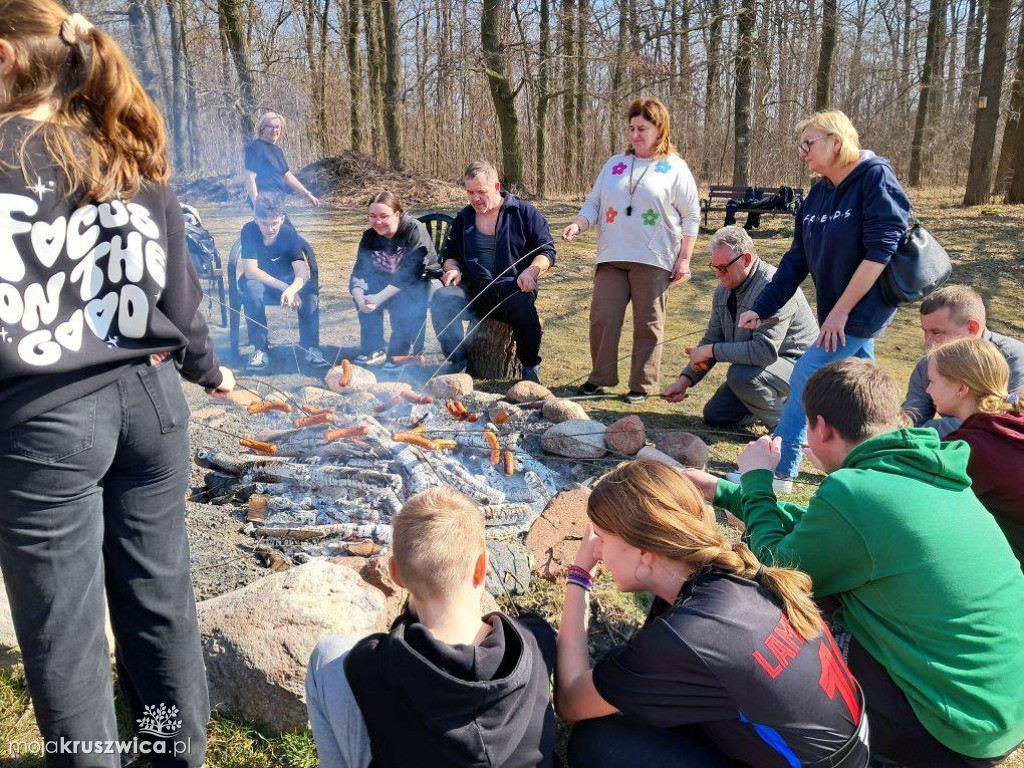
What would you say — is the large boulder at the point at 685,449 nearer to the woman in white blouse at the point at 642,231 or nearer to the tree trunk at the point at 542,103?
the woman in white blouse at the point at 642,231

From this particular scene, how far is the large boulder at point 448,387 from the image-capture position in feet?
15.6

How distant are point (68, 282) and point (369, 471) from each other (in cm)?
209

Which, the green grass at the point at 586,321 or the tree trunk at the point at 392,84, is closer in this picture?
the green grass at the point at 586,321

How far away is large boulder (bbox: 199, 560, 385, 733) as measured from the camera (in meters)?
2.27

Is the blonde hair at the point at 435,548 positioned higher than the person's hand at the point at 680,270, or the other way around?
the person's hand at the point at 680,270

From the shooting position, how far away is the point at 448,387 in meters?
4.77

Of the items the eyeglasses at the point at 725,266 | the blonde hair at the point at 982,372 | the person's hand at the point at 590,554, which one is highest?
the eyeglasses at the point at 725,266

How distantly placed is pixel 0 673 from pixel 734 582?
220 cm

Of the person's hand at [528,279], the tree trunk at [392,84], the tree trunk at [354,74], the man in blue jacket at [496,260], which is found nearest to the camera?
the person's hand at [528,279]

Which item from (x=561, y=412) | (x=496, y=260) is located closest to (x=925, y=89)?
(x=496, y=260)

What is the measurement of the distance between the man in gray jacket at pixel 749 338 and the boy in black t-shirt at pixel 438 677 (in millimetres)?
2914

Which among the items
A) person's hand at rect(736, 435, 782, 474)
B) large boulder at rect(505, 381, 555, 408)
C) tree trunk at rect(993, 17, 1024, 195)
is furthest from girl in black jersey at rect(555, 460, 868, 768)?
tree trunk at rect(993, 17, 1024, 195)

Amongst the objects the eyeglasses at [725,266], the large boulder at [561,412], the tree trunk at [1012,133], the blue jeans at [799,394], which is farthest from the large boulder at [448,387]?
the tree trunk at [1012,133]

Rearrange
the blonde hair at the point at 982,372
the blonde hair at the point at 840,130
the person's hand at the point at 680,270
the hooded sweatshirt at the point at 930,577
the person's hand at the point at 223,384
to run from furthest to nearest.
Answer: the person's hand at the point at 680,270 → the blonde hair at the point at 840,130 → the blonde hair at the point at 982,372 → the person's hand at the point at 223,384 → the hooded sweatshirt at the point at 930,577
